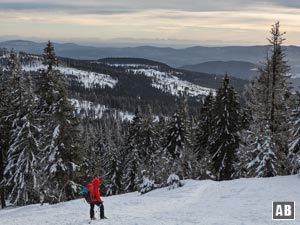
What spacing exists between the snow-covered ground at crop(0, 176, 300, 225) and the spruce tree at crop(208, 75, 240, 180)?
381 inches

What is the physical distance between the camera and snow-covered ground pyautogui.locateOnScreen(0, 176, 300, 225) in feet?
57.0

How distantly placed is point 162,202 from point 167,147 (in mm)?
22452

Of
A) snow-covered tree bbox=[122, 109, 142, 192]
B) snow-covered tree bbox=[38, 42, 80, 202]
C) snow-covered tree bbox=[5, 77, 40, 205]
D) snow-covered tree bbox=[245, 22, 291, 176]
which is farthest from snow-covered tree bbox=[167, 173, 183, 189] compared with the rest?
snow-covered tree bbox=[122, 109, 142, 192]

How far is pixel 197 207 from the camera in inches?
802

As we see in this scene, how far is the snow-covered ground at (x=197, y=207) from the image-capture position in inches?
684

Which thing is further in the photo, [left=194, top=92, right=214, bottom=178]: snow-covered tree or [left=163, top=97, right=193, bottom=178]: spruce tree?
[left=194, top=92, right=214, bottom=178]: snow-covered tree

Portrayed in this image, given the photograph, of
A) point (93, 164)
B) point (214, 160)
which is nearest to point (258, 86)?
point (214, 160)

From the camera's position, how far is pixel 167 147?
4497 centimetres

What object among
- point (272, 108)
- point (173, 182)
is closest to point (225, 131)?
point (272, 108)

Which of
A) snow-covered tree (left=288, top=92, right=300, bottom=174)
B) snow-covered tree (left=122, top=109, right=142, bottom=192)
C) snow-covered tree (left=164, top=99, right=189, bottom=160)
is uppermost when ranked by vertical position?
snow-covered tree (left=288, top=92, right=300, bottom=174)

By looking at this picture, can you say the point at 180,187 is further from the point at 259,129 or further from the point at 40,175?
the point at 40,175

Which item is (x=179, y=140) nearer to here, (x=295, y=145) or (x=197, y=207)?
(x=295, y=145)

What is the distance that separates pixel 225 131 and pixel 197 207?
16.8 meters

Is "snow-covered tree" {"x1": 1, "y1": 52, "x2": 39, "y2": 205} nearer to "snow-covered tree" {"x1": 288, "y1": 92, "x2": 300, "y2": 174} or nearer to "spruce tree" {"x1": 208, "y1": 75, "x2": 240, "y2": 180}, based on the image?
"spruce tree" {"x1": 208, "y1": 75, "x2": 240, "y2": 180}
